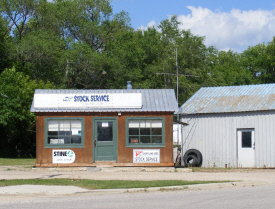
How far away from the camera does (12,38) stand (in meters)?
47.8

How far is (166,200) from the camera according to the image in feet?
34.9

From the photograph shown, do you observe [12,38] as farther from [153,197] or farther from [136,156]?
[153,197]

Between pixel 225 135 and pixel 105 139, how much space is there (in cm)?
740

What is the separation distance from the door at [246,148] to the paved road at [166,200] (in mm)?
9431

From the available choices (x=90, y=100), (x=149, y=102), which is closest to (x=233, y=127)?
(x=149, y=102)

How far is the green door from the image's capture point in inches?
750

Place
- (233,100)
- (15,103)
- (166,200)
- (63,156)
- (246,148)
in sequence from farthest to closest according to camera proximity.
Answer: (15,103)
(233,100)
(246,148)
(63,156)
(166,200)

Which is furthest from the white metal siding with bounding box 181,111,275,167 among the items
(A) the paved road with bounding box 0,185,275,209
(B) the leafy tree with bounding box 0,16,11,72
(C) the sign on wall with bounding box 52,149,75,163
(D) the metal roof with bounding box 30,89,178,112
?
(B) the leafy tree with bounding box 0,16,11,72

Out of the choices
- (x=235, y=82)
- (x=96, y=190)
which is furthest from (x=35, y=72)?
(x=96, y=190)

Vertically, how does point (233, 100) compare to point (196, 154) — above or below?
above

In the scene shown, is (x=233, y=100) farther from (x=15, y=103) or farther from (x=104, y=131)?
(x=15, y=103)

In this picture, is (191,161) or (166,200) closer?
(166,200)

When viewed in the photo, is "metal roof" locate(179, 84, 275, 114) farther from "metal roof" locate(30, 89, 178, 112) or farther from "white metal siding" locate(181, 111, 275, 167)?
"metal roof" locate(30, 89, 178, 112)

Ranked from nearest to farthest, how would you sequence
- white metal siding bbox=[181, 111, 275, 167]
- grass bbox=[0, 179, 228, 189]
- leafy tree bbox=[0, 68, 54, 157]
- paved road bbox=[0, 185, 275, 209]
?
paved road bbox=[0, 185, 275, 209], grass bbox=[0, 179, 228, 189], white metal siding bbox=[181, 111, 275, 167], leafy tree bbox=[0, 68, 54, 157]
